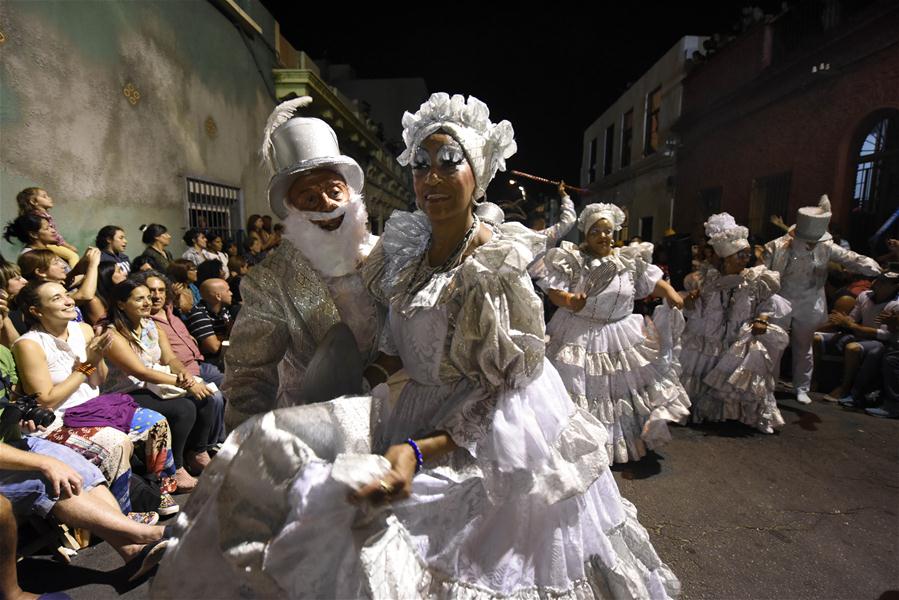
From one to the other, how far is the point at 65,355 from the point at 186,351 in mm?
1189

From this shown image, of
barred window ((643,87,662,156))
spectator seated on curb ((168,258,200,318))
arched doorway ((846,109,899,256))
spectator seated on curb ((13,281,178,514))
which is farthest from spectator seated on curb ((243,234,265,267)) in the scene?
barred window ((643,87,662,156))

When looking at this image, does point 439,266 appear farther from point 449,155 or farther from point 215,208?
point 215,208

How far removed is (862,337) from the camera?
20.5 ft

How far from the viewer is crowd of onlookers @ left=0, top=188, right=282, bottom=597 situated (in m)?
2.67

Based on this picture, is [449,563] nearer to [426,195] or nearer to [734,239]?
[426,195]

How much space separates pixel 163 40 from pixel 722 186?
12.9 metres

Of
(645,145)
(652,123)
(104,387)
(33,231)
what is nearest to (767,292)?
(104,387)

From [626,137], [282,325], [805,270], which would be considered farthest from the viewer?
[626,137]

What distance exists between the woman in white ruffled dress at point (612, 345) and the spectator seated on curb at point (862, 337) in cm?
347

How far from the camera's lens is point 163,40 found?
7.36 metres

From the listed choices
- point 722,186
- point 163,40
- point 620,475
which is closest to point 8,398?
point 620,475

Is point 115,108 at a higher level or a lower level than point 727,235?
higher

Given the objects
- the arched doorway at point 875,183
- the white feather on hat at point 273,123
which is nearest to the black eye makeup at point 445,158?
the white feather on hat at point 273,123

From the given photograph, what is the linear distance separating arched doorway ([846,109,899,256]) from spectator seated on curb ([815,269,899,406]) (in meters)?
1.98
